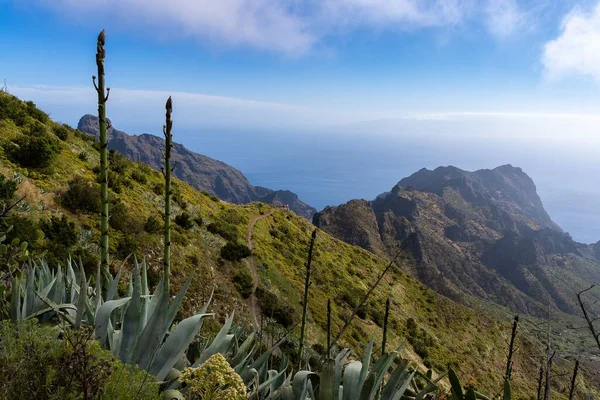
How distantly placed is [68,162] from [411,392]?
19299 millimetres

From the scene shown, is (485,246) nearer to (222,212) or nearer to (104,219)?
(222,212)

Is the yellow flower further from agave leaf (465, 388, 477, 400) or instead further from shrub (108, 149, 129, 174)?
shrub (108, 149, 129, 174)

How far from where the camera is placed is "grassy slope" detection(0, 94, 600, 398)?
644 inches

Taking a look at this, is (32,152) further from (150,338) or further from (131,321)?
(150,338)

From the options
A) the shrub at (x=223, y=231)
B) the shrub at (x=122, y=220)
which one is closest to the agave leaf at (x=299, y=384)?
the shrub at (x=122, y=220)

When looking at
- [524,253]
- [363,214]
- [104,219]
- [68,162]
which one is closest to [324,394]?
[104,219]

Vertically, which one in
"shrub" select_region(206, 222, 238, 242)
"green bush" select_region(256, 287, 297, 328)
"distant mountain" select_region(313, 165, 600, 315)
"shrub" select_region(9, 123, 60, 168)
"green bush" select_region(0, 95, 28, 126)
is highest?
"green bush" select_region(0, 95, 28, 126)

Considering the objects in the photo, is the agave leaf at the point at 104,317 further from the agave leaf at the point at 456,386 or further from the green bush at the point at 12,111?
the green bush at the point at 12,111

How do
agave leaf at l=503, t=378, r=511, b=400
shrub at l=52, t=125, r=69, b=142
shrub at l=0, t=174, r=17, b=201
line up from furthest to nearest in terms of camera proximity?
shrub at l=52, t=125, r=69, b=142
shrub at l=0, t=174, r=17, b=201
agave leaf at l=503, t=378, r=511, b=400

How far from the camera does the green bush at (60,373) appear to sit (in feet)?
6.89

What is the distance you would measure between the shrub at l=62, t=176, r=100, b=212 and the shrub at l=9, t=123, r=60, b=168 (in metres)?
1.41

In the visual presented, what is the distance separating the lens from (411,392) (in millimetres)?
3539

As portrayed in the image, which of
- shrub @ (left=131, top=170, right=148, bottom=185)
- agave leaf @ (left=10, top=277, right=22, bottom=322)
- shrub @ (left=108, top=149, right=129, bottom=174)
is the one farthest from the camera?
shrub @ (left=131, top=170, right=148, bottom=185)

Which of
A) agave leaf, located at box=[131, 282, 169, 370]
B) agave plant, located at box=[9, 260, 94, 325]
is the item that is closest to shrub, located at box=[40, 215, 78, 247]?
agave plant, located at box=[9, 260, 94, 325]
